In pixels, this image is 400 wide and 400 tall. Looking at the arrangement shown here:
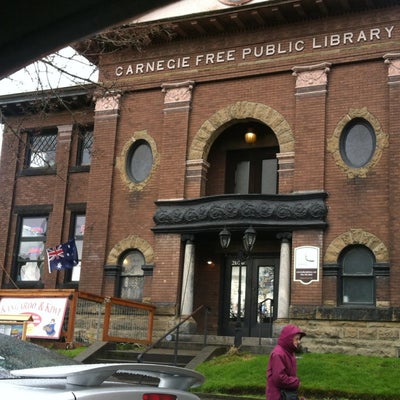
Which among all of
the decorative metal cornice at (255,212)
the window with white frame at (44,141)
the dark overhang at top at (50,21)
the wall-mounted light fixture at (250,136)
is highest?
the window with white frame at (44,141)

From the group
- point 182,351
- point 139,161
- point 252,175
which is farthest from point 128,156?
point 182,351

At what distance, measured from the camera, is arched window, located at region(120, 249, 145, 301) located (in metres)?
20.8

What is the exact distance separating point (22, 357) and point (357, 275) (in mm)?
14978

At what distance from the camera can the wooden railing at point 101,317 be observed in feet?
57.6

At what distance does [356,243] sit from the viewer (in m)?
18.0

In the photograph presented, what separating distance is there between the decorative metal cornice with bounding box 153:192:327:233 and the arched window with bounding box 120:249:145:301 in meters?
1.91

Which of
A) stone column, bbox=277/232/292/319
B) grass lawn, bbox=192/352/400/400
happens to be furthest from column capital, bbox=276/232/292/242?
grass lawn, bbox=192/352/400/400

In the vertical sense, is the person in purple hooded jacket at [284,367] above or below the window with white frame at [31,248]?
below

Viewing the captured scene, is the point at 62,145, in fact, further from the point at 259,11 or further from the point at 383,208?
the point at 383,208

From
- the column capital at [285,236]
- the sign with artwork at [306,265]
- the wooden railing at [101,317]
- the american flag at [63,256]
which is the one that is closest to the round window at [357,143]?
the column capital at [285,236]

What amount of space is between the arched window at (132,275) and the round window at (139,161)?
2.44 metres

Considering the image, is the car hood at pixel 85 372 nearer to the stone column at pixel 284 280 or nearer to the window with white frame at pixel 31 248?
the stone column at pixel 284 280

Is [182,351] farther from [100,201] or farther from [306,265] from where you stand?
[100,201]

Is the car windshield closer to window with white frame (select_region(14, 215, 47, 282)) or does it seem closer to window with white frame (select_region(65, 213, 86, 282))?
window with white frame (select_region(65, 213, 86, 282))
